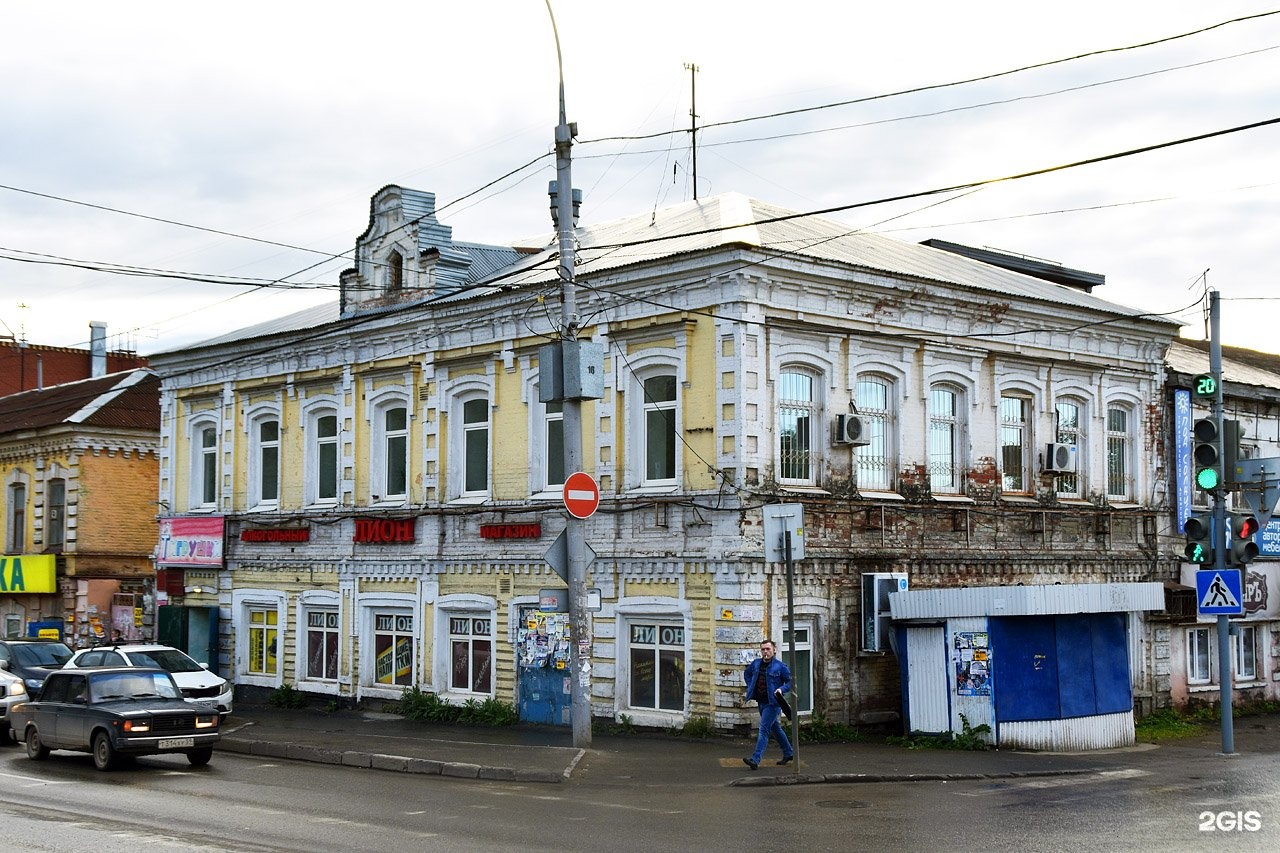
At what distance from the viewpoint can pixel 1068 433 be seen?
27.0m

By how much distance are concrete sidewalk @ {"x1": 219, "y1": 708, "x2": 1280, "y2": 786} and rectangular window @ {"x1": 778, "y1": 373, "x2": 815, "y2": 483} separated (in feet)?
13.6

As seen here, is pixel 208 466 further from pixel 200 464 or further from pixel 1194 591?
pixel 1194 591

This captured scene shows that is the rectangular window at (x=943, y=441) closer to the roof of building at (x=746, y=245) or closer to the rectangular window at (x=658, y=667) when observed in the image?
the roof of building at (x=746, y=245)

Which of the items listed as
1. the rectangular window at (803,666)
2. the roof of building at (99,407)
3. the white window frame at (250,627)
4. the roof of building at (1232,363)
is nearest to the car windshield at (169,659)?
the white window frame at (250,627)

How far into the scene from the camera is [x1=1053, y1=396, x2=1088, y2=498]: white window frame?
26.6 metres

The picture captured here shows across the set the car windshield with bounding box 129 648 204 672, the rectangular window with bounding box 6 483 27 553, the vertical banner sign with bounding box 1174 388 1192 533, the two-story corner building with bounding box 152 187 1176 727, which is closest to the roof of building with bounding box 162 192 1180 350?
the two-story corner building with bounding box 152 187 1176 727

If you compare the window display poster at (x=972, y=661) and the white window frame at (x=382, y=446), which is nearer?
the window display poster at (x=972, y=661)

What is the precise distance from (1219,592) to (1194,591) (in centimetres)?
762

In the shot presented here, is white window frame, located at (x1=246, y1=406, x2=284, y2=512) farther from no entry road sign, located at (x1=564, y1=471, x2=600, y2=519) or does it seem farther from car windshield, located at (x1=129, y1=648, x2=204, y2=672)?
no entry road sign, located at (x1=564, y1=471, x2=600, y2=519)

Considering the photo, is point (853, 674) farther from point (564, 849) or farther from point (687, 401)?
point (564, 849)

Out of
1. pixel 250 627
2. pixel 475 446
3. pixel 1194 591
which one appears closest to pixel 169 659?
pixel 250 627

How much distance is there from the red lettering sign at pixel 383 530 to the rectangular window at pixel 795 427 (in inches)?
317

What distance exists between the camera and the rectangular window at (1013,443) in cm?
2580

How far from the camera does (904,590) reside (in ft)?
73.0
